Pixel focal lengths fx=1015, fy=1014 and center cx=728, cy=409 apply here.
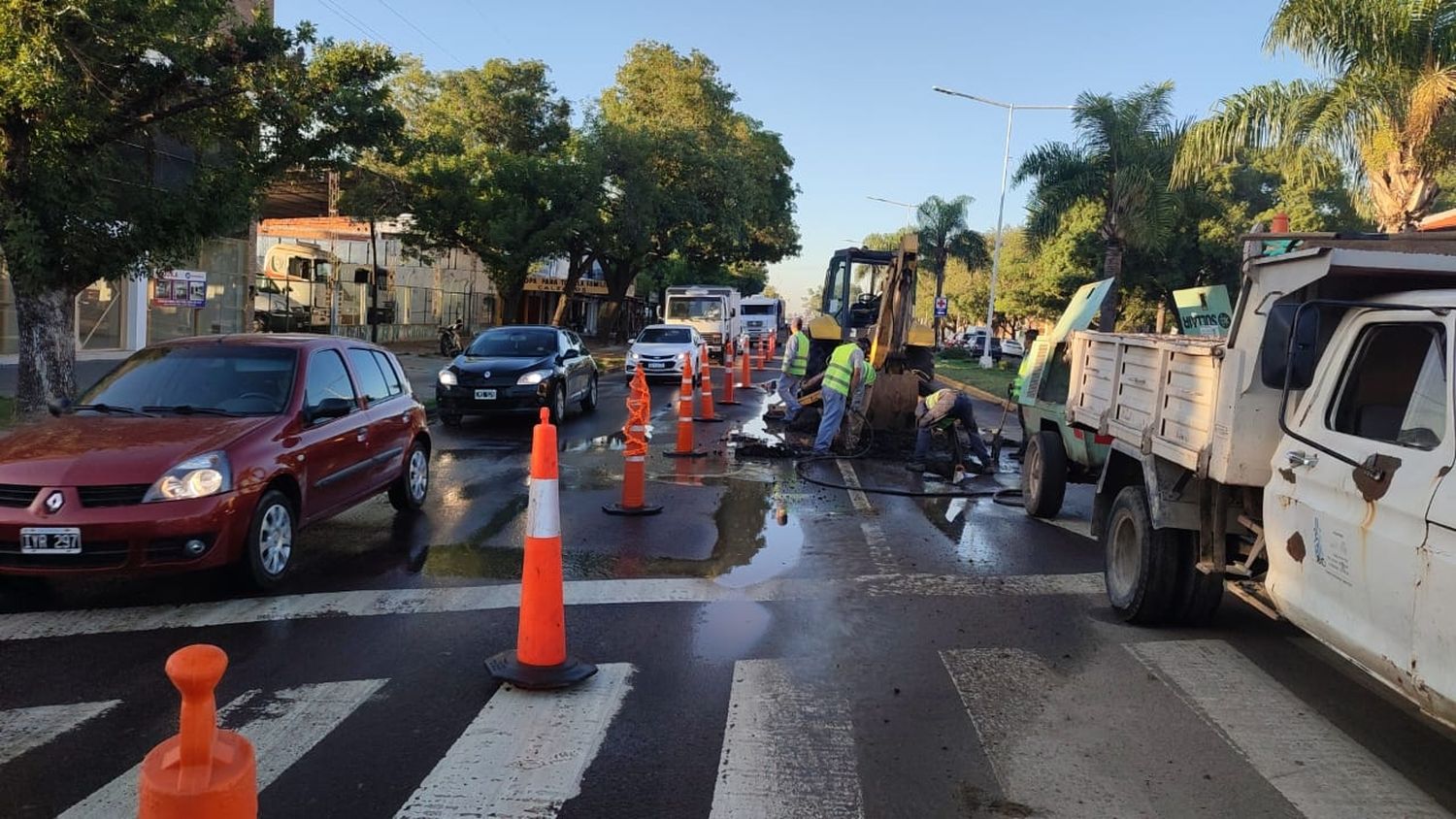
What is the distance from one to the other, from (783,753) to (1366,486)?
7.91 feet

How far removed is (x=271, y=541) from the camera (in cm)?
629

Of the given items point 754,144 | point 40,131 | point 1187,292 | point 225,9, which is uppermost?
point 754,144

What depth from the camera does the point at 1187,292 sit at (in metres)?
8.61

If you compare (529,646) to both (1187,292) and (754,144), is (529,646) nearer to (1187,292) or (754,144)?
(1187,292)

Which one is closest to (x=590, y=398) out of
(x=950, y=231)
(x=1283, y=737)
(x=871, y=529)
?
(x=871, y=529)

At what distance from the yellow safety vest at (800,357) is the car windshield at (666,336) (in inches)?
380

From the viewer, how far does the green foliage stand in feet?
32.4

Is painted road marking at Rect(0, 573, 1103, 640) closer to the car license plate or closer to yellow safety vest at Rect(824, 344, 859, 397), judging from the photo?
the car license plate

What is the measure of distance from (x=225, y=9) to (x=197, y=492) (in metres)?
8.33

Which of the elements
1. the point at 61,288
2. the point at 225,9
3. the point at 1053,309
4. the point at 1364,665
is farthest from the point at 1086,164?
the point at 1364,665

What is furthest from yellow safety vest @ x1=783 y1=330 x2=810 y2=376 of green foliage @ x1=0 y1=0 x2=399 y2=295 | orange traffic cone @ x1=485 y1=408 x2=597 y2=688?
orange traffic cone @ x1=485 y1=408 x2=597 y2=688

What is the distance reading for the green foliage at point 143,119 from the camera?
989cm

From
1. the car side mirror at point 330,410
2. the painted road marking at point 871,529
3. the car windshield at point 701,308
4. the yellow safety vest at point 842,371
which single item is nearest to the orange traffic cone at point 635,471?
the painted road marking at point 871,529

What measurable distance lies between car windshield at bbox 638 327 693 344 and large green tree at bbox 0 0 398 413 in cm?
1303
